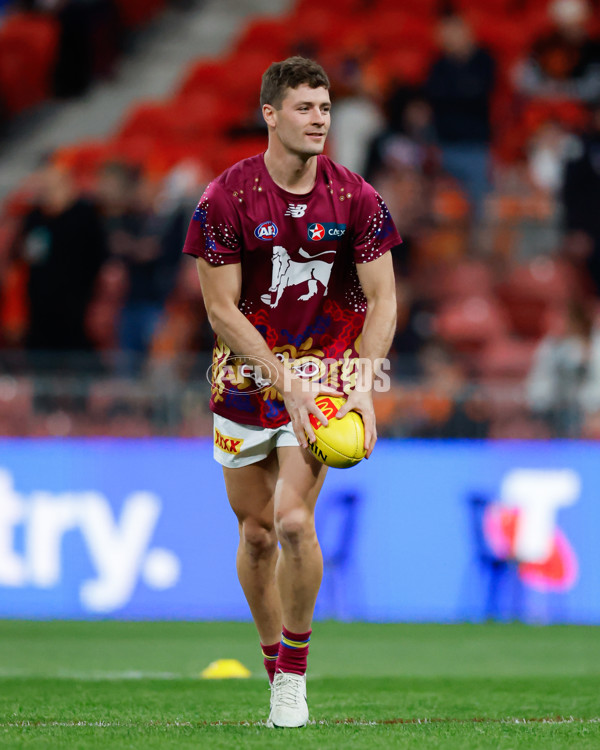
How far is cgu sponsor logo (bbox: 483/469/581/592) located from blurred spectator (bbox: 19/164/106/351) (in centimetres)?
391

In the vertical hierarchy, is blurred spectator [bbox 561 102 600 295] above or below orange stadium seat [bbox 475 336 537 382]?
above

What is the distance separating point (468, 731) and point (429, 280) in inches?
324

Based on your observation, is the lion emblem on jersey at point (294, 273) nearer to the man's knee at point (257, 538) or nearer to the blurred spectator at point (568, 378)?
the man's knee at point (257, 538)

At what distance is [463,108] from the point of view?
14008 millimetres

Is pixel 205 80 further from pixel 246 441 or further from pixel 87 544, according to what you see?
pixel 246 441

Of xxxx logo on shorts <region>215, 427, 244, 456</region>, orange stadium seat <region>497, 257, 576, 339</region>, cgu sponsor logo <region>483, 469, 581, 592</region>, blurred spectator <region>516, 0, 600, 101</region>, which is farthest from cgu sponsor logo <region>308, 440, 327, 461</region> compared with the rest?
blurred spectator <region>516, 0, 600, 101</region>

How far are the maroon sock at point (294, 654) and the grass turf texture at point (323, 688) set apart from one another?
230 mm

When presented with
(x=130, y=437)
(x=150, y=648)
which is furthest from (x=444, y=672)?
(x=130, y=437)

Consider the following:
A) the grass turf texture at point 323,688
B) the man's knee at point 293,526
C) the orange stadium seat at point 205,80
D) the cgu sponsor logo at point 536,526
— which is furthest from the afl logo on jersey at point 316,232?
the orange stadium seat at point 205,80

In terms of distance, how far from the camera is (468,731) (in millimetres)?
5102

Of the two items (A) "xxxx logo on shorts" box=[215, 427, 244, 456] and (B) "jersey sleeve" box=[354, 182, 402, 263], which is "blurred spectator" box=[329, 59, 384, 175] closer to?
(B) "jersey sleeve" box=[354, 182, 402, 263]

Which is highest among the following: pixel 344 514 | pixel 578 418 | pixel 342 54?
pixel 342 54

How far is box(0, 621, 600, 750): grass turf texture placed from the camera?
16.2ft

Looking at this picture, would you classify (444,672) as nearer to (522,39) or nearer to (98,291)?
(98,291)
